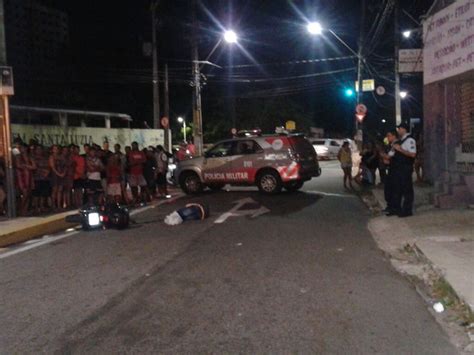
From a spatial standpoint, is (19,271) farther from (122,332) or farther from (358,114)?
(358,114)

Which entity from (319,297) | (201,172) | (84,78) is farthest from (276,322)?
(84,78)

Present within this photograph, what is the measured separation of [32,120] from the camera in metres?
26.2

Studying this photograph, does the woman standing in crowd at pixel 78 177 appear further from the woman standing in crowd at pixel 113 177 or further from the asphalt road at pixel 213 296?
the asphalt road at pixel 213 296

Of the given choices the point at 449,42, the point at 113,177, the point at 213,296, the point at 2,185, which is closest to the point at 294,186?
the point at 113,177

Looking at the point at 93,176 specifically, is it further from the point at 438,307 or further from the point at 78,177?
the point at 438,307

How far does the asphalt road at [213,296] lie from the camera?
493 cm

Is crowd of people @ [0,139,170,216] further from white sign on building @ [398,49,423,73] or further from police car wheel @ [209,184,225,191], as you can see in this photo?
white sign on building @ [398,49,423,73]

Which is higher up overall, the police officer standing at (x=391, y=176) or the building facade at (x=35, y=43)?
the building facade at (x=35, y=43)

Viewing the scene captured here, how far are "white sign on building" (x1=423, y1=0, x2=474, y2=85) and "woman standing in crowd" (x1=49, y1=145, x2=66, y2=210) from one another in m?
8.51

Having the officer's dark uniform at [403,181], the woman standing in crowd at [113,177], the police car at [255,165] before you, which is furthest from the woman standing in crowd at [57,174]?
the officer's dark uniform at [403,181]

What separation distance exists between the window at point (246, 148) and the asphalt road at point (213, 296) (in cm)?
686

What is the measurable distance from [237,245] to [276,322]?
3.95m

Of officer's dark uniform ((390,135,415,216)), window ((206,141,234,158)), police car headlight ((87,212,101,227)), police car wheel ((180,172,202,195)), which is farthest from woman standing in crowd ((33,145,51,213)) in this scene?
officer's dark uniform ((390,135,415,216))

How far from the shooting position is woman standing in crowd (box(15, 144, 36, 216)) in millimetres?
12883
